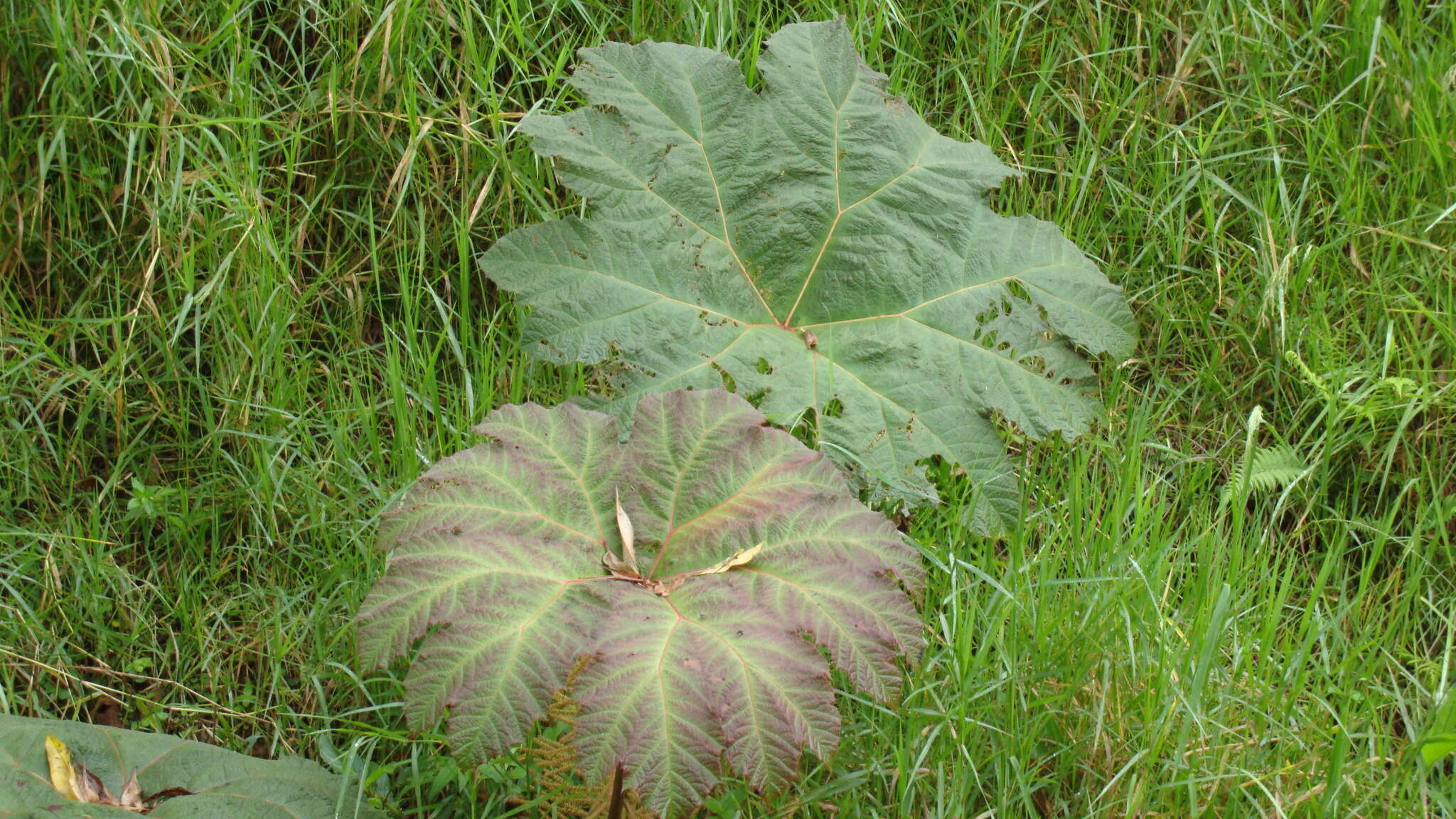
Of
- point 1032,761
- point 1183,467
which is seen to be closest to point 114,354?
point 1032,761

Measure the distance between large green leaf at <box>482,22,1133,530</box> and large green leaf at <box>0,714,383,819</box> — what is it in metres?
0.86

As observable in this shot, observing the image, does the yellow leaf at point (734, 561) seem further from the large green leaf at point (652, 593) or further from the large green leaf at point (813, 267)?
the large green leaf at point (813, 267)

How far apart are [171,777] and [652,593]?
777mm

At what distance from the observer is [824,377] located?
2387mm

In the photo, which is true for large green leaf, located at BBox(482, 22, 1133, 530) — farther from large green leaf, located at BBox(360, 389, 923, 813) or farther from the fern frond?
large green leaf, located at BBox(360, 389, 923, 813)

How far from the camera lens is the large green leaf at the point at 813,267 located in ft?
7.68

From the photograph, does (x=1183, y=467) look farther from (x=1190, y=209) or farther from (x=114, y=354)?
(x=114, y=354)

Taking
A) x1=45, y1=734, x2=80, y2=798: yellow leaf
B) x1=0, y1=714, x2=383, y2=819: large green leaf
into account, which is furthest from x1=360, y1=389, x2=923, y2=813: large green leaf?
x1=45, y1=734, x2=80, y2=798: yellow leaf

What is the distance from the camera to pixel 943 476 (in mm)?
2461

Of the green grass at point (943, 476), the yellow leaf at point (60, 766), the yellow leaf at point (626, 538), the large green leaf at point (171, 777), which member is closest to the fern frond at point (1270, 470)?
the green grass at point (943, 476)

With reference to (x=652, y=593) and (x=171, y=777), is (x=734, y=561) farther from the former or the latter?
(x=171, y=777)

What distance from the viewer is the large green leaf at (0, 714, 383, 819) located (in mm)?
1631

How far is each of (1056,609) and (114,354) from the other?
1976mm

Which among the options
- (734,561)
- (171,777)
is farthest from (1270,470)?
(171,777)
